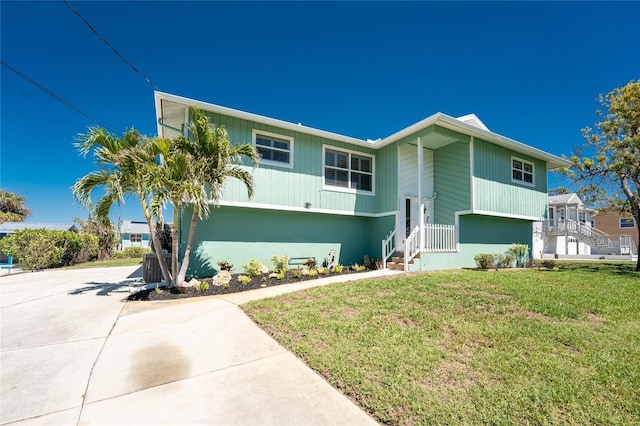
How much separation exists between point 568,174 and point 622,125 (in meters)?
2.75

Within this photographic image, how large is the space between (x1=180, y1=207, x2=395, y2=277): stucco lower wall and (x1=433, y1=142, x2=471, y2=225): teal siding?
227 cm

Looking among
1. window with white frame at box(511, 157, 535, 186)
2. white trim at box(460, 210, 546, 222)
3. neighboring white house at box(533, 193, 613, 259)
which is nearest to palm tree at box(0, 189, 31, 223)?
white trim at box(460, 210, 546, 222)

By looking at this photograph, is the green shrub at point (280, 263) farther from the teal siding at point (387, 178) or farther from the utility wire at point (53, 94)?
the utility wire at point (53, 94)

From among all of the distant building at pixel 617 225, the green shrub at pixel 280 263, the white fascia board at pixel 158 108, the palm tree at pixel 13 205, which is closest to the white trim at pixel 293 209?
the green shrub at pixel 280 263

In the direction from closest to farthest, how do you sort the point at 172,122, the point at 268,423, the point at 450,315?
the point at 268,423, the point at 450,315, the point at 172,122

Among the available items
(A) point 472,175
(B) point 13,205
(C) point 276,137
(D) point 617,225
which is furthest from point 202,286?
(B) point 13,205

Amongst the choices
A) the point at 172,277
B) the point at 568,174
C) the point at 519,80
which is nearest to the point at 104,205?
the point at 172,277

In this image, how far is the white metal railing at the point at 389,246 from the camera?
34.6 ft

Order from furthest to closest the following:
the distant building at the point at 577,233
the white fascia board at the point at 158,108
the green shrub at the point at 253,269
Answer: the distant building at the point at 577,233 → the green shrub at the point at 253,269 → the white fascia board at the point at 158,108

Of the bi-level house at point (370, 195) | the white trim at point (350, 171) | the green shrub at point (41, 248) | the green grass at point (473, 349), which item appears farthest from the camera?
the green shrub at point (41, 248)

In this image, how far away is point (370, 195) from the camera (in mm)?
12055

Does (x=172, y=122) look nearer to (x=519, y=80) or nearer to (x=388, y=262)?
(x=388, y=262)

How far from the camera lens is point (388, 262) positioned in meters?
10.9

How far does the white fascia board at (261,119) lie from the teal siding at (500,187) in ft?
13.8
